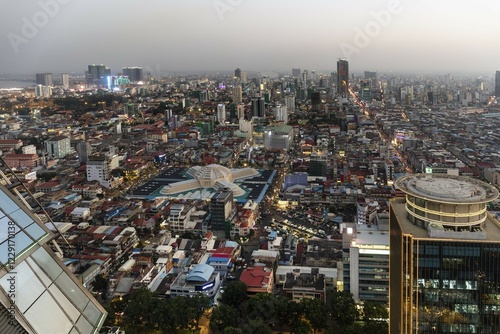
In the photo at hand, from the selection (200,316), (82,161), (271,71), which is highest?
(271,71)

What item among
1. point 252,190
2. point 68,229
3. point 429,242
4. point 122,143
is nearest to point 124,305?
point 68,229

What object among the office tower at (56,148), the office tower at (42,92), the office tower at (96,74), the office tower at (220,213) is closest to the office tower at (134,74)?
the office tower at (96,74)

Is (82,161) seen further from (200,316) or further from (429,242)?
(429,242)

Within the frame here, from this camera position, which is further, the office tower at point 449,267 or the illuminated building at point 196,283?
the illuminated building at point 196,283

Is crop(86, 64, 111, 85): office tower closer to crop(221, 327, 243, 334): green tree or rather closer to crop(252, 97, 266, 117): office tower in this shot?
crop(252, 97, 266, 117): office tower

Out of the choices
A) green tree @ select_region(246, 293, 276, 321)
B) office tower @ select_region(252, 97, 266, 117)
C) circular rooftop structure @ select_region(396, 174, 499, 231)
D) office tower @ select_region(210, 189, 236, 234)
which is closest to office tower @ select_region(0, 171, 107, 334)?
circular rooftop structure @ select_region(396, 174, 499, 231)

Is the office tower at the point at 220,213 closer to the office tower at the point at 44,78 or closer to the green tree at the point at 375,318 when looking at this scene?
the green tree at the point at 375,318
